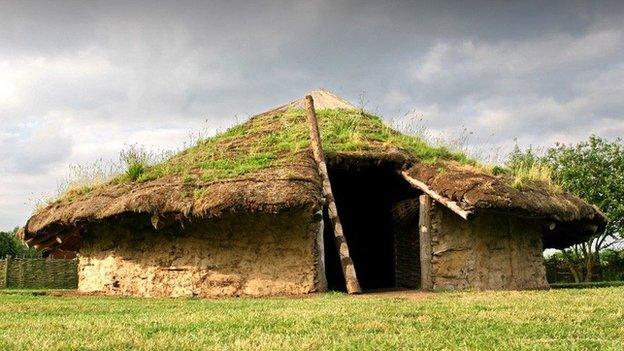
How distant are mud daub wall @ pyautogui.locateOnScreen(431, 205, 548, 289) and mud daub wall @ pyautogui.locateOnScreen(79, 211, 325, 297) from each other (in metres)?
2.35

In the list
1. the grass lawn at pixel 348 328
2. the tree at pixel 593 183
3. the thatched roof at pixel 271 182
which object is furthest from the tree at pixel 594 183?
the grass lawn at pixel 348 328

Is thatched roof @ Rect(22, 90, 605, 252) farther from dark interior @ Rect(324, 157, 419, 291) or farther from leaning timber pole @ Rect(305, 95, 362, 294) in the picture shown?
dark interior @ Rect(324, 157, 419, 291)

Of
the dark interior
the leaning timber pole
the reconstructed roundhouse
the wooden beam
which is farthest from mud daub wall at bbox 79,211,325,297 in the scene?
the dark interior

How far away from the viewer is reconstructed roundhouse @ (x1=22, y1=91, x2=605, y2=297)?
11.0 metres

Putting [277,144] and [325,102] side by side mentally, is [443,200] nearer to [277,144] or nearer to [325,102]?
[277,144]

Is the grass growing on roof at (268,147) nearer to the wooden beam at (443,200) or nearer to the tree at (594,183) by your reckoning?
the wooden beam at (443,200)

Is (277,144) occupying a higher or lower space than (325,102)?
lower

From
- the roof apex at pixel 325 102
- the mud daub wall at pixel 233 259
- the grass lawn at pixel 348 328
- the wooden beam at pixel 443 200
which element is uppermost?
A: the roof apex at pixel 325 102

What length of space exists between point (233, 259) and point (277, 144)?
3.28m

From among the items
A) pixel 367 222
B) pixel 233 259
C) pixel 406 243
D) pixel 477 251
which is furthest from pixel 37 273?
pixel 477 251

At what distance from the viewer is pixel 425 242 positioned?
1181cm

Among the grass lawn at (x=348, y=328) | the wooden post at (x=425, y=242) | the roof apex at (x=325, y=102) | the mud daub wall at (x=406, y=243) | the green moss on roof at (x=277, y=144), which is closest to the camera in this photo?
the grass lawn at (x=348, y=328)

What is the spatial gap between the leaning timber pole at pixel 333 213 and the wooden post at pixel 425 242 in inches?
54.6

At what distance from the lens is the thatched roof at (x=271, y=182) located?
1084 cm
